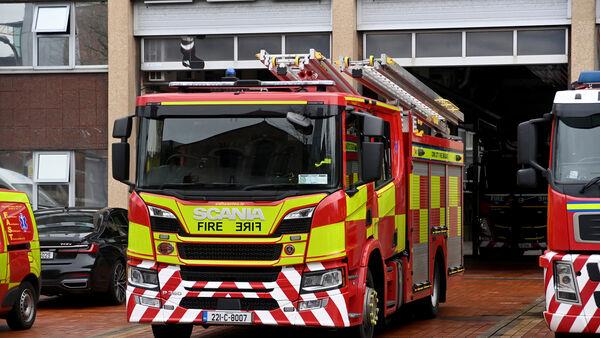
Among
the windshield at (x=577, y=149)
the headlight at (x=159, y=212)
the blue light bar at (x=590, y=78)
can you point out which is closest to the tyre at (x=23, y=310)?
the headlight at (x=159, y=212)

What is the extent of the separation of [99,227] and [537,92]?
1676cm

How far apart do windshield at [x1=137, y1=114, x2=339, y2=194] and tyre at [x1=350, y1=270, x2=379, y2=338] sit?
1301 millimetres

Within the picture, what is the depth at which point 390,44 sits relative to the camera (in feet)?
79.6

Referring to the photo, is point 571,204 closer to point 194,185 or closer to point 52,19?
point 194,185

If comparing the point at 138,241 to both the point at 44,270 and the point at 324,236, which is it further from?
the point at 44,270

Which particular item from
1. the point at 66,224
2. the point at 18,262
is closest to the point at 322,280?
the point at 18,262

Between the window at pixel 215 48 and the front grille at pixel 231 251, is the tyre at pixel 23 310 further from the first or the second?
the window at pixel 215 48

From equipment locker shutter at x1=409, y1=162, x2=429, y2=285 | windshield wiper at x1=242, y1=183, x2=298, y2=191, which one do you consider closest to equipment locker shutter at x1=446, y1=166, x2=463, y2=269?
equipment locker shutter at x1=409, y1=162, x2=429, y2=285

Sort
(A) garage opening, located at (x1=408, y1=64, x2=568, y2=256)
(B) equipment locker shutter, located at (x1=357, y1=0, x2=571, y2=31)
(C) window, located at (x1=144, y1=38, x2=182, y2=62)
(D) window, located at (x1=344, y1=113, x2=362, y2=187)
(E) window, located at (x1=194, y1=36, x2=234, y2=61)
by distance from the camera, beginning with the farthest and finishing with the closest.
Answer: (A) garage opening, located at (x1=408, y1=64, x2=568, y2=256), (C) window, located at (x1=144, y1=38, x2=182, y2=62), (E) window, located at (x1=194, y1=36, x2=234, y2=61), (B) equipment locker shutter, located at (x1=357, y1=0, x2=571, y2=31), (D) window, located at (x1=344, y1=113, x2=362, y2=187)

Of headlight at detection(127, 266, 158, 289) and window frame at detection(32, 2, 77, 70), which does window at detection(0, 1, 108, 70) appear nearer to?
window frame at detection(32, 2, 77, 70)

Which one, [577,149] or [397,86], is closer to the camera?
[577,149]

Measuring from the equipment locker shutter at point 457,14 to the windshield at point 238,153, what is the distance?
1260 centimetres

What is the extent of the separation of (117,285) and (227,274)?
7197 millimetres

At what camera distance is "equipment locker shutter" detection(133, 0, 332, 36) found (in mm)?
24422
